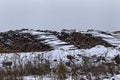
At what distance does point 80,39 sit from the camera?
23406 millimetres

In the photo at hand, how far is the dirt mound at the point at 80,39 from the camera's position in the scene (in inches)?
873

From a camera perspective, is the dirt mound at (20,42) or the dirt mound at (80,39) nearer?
the dirt mound at (20,42)

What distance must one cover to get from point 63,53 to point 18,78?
16.7 feet

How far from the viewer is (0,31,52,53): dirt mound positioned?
70.0 feet

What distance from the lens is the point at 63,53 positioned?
47.7 ft

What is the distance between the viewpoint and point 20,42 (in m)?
23.1

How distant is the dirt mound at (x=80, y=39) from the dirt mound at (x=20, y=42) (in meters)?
1.54

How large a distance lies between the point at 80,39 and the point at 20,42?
3.34 metres

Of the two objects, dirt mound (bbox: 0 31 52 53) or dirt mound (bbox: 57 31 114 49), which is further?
dirt mound (bbox: 57 31 114 49)

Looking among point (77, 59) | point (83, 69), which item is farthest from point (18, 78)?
point (77, 59)

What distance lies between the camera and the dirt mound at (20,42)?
21.3 m

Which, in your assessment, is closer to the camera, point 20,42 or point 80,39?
point 20,42

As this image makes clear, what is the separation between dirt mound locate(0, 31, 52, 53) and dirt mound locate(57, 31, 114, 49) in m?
1.54

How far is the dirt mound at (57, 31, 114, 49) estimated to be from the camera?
72.7ft
